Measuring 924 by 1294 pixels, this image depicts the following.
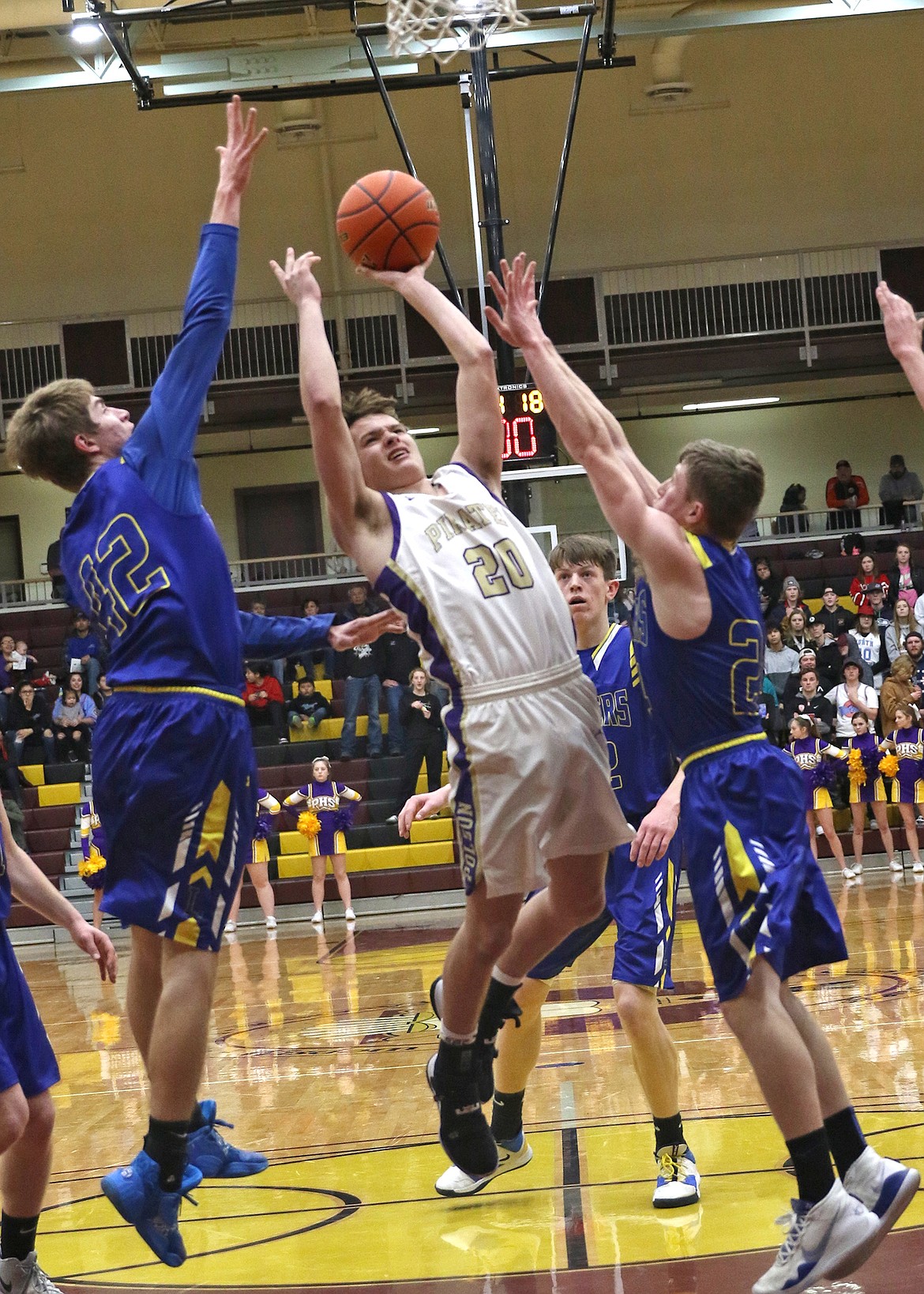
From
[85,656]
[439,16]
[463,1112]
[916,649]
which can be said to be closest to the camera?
[463,1112]

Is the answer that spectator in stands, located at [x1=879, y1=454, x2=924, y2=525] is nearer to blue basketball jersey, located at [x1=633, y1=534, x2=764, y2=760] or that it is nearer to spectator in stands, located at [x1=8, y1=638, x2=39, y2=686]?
spectator in stands, located at [x1=8, y1=638, x2=39, y2=686]

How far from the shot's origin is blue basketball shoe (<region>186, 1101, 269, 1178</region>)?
4.08 meters

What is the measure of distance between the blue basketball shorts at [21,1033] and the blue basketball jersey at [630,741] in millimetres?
2150

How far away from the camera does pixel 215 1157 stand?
13.5 feet

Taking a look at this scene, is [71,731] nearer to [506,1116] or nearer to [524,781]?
[506,1116]

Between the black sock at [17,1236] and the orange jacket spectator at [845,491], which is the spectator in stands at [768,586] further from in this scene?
the black sock at [17,1236]

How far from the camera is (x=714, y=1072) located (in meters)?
6.39

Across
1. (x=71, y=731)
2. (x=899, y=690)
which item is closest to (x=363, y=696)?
(x=71, y=731)

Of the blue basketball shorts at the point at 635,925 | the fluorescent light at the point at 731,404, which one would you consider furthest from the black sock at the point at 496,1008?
the fluorescent light at the point at 731,404

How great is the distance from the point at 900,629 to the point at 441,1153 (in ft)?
41.2

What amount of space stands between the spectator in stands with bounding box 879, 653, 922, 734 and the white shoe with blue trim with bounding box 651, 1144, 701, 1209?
10.5 metres

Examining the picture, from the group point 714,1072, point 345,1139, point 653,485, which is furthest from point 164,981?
point 714,1072

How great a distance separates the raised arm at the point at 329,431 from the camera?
3.57m

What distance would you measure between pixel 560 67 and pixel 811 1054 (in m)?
11.0
